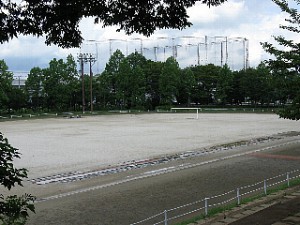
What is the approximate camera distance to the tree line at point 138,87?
6962cm

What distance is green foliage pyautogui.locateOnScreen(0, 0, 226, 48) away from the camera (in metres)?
4.15

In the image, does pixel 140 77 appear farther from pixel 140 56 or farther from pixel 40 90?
pixel 40 90

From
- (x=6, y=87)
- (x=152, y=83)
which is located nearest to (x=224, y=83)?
(x=152, y=83)

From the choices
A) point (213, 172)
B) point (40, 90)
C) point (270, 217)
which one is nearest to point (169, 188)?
point (213, 172)

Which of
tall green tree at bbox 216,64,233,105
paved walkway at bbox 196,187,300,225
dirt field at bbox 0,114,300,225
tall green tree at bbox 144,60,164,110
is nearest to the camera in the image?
→ paved walkway at bbox 196,187,300,225

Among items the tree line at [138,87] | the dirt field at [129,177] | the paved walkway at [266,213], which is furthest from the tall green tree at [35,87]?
the paved walkway at [266,213]

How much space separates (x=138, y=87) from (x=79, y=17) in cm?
7251

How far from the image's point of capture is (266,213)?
7.59m

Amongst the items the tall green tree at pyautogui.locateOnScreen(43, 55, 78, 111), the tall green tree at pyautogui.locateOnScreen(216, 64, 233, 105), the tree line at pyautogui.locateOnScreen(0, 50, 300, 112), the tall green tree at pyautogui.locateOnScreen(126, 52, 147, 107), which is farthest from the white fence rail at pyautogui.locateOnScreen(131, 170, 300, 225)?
the tall green tree at pyautogui.locateOnScreen(216, 64, 233, 105)

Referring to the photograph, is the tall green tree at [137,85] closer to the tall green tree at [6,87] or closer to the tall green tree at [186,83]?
the tall green tree at [186,83]

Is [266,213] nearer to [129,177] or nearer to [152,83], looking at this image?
[129,177]

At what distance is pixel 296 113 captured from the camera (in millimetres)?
10414

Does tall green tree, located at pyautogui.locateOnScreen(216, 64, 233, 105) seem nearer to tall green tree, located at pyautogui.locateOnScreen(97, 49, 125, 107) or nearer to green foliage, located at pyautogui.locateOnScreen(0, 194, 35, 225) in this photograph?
tall green tree, located at pyautogui.locateOnScreen(97, 49, 125, 107)

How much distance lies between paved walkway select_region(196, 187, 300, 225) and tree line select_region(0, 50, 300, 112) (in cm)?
6189
